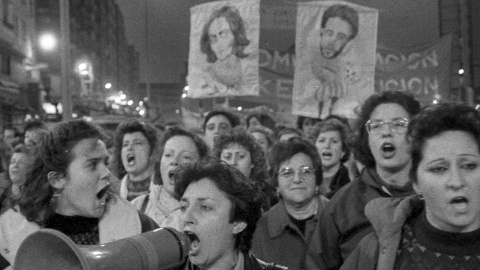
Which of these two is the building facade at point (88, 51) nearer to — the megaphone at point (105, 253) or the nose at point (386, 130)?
the nose at point (386, 130)

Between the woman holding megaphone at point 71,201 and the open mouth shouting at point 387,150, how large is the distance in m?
1.30

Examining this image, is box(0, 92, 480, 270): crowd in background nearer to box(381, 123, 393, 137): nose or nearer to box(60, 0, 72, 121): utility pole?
box(381, 123, 393, 137): nose

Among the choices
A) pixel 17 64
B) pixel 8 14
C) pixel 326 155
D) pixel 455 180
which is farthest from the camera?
pixel 17 64

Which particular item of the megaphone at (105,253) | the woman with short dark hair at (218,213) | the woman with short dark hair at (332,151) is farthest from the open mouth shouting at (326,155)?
the megaphone at (105,253)

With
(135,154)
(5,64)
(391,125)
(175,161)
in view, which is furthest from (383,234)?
(5,64)

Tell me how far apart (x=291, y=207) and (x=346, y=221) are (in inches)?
45.5

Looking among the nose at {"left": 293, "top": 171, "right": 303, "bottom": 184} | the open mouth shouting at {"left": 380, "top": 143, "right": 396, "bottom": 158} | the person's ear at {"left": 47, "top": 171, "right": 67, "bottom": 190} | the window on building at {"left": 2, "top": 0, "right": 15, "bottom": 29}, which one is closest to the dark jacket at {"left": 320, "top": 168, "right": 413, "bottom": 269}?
the open mouth shouting at {"left": 380, "top": 143, "right": 396, "bottom": 158}

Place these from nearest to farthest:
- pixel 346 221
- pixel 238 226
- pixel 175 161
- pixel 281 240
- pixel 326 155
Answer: pixel 238 226 < pixel 346 221 < pixel 281 240 < pixel 175 161 < pixel 326 155

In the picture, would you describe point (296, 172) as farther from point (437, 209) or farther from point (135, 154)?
point (437, 209)

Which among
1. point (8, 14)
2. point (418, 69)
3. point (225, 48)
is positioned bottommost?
point (418, 69)

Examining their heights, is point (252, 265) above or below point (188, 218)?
below

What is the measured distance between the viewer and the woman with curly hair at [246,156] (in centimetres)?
530

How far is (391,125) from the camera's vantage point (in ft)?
11.7

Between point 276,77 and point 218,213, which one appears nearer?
point 218,213
